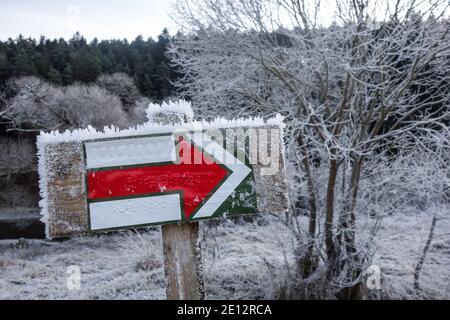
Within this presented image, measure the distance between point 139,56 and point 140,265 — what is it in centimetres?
1972

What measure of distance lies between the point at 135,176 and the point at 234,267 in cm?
469

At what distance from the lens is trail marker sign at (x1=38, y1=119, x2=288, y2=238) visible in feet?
3.01

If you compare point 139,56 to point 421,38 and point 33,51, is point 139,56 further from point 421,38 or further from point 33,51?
point 421,38

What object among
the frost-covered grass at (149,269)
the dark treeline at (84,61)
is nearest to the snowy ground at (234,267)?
the frost-covered grass at (149,269)

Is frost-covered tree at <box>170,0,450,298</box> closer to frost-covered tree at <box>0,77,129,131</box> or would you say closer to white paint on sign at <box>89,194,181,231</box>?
white paint on sign at <box>89,194,181,231</box>

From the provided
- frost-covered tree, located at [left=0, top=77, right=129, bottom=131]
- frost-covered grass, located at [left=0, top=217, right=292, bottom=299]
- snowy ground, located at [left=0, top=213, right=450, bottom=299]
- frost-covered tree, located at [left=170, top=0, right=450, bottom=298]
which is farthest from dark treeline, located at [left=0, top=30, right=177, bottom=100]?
frost-covered tree, located at [left=170, top=0, right=450, bottom=298]

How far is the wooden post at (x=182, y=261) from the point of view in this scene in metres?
0.99

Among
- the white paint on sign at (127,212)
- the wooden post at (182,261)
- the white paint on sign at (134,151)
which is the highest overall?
the white paint on sign at (134,151)

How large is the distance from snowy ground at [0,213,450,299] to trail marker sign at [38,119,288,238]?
11.4ft

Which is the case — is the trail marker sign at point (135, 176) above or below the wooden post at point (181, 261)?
above

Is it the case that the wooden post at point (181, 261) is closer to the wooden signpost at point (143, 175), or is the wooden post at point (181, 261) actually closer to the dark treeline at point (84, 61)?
the wooden signpost at point (143, 175)

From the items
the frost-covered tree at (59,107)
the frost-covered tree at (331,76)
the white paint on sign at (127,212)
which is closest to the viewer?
the white paint on sign at (127,212)

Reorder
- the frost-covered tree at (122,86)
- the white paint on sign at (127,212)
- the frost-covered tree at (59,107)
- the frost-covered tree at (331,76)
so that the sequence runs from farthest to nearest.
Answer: the frost-covered tree at (122,86) < the frost-covered tree at (59,107) < the frost-covered tree at (331,76) < the white paint on sign at (127,212)

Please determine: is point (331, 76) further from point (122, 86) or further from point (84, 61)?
point (84, 61)
